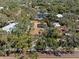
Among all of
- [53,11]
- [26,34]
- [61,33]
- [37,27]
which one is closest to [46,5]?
[53,11]

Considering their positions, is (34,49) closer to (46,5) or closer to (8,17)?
(8,17)

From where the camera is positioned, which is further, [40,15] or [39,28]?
[40,15]

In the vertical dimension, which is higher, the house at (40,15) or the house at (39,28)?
the house at (40,15)

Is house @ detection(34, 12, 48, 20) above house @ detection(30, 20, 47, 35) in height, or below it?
above

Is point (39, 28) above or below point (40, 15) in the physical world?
below

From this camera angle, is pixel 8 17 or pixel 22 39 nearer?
pixel 22 39

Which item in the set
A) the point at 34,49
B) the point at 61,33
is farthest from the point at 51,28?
the point at 34,49

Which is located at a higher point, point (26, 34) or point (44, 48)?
point (26, 34)

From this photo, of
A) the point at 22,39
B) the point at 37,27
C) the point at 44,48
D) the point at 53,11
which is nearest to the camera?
the point at 22,39

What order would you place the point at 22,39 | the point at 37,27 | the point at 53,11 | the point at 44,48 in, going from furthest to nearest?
the point at 53,11
the point at 37,27
the point at 44,48
the point at 22,39

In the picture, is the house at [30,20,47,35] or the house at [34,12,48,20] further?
the house at [34,12,48,20]
